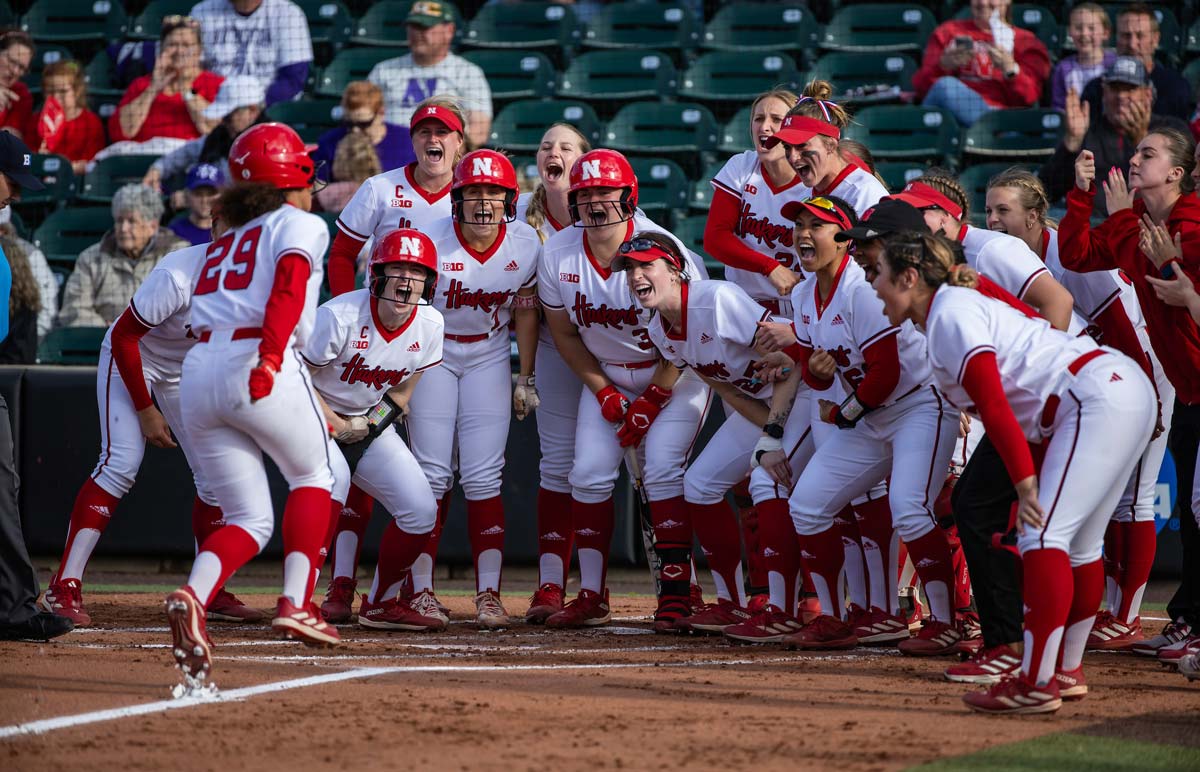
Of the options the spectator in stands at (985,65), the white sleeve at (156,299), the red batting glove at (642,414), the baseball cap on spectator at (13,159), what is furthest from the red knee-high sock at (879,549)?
the spectator in stands at (985,65)

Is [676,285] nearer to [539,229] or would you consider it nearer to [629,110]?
[539,229]

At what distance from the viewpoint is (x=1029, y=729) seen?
379 centimetres

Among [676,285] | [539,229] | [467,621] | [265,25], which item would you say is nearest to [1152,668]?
Answer: [676,285]

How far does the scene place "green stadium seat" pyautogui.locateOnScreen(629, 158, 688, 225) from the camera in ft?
30.8

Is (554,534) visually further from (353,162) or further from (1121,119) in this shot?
(1121,119)

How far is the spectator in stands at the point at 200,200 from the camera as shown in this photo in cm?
899

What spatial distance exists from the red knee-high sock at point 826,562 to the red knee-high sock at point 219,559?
2.08 metres

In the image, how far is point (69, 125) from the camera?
10828mm

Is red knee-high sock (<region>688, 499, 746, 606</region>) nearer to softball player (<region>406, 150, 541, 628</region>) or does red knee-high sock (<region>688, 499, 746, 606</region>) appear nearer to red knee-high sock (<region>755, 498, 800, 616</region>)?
red knee-high sock (<region>755, 498, 800, 616</region>)

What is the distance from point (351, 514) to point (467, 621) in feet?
2.20

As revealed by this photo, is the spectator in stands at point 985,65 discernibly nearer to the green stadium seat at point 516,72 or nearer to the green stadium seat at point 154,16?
the green stadium seat at point 516,72

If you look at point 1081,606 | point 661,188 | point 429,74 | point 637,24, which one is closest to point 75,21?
point 429,74

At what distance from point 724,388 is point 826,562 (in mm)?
854

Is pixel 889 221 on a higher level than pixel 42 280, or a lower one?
lower
